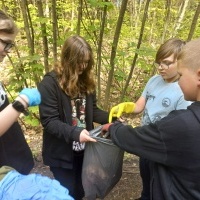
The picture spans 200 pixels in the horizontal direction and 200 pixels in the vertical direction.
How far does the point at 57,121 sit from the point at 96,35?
9.39ft

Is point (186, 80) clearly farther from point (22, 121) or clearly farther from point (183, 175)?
point (22, 121)

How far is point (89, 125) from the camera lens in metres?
2.27

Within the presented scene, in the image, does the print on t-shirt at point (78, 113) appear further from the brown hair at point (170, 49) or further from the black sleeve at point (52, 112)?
the brown hair at point (170, 49)

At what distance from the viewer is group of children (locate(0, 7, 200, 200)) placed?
125 centimetres

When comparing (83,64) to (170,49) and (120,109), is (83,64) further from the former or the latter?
(170,49)

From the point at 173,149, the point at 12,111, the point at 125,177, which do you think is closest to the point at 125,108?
the point at 173,149

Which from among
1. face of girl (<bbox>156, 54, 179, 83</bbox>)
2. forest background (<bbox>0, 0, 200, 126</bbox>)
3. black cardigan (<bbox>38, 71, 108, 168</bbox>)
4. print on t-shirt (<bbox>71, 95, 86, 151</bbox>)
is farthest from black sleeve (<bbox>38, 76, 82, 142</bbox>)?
forest background (<bbox>0, 0, 200, 126</bbox>)

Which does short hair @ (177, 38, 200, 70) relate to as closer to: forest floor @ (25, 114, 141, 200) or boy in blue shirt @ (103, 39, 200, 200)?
boy in blue shirt @ (103, 39, 200, 200)

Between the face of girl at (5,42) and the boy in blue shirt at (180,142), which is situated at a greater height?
the face of girl at (5,42)

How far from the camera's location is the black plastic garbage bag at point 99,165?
1.92 m

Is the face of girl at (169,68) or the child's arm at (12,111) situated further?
the face of girl at (169,68)

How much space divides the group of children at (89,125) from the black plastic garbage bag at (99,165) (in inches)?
4.3

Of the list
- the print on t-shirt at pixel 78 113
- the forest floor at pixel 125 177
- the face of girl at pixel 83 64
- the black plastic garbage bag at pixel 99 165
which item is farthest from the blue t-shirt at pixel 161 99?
the forest floor at pixel 125 177

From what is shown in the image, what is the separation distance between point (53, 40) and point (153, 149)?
116 inches
